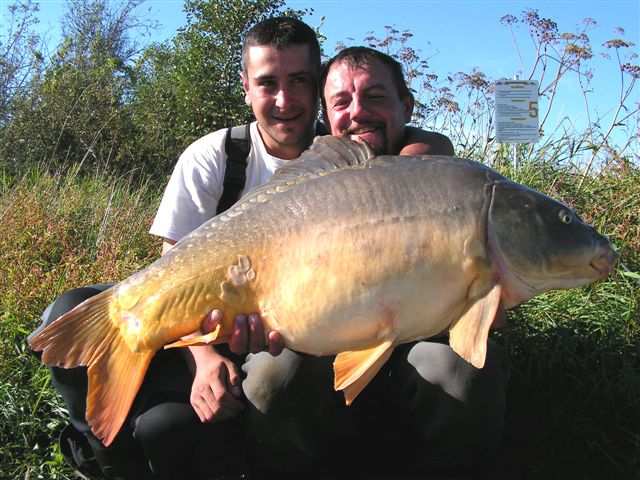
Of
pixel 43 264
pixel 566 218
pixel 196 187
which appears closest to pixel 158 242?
pixel 43 264

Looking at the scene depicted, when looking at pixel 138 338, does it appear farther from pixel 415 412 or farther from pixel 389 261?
pixel 415 412

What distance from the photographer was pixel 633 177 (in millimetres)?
4637

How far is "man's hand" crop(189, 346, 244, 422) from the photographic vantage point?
2.24 meters

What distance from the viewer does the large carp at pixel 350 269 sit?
1.79 meters

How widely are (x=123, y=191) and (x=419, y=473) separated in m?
4.98

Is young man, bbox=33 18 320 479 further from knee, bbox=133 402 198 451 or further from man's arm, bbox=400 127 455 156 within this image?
man's arm, bbox=400 127 455 156

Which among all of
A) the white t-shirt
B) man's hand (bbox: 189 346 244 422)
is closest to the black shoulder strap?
the white t-shirt

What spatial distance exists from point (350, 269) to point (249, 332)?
39 centimetres

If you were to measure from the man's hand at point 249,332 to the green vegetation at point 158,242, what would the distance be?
128 cm

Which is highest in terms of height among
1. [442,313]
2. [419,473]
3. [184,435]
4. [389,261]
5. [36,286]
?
[389,261]

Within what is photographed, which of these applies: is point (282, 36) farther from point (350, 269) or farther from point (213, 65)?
point (213, 65)

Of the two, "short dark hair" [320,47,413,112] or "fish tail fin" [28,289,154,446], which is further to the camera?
"short dark hair" [320,47,413,112]

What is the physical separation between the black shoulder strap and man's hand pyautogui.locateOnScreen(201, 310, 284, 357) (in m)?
0.94

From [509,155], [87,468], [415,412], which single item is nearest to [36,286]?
[87,468]
